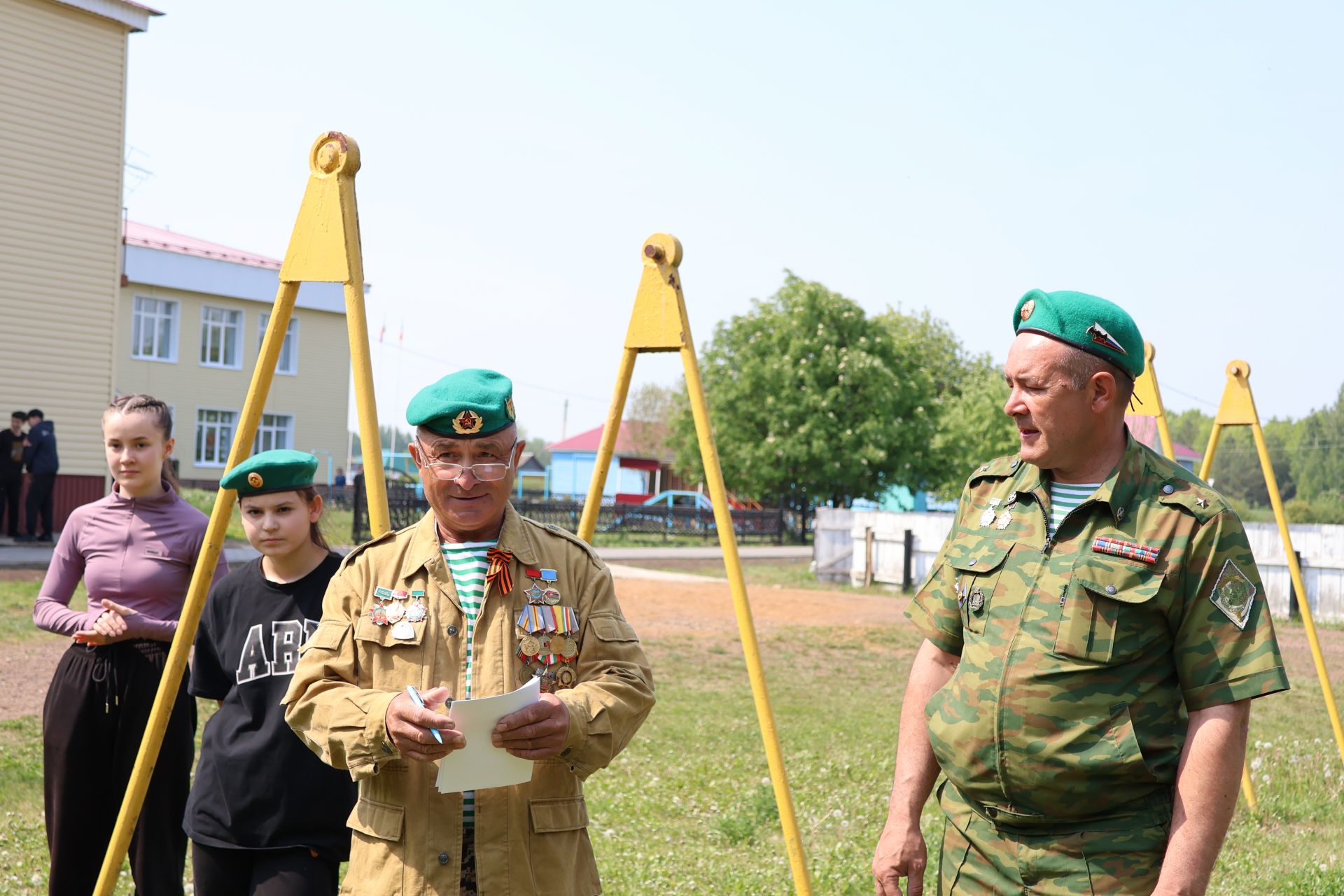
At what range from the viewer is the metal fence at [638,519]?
25.3 metres

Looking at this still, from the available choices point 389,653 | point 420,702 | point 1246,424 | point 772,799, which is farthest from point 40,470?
point 420,702

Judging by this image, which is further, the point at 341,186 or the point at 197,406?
the point at 197,406

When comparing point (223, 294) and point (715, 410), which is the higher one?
point (223, 294)

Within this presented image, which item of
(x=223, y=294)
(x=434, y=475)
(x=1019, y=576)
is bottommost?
(x=1019, y=576)

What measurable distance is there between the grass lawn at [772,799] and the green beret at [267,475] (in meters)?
2.49

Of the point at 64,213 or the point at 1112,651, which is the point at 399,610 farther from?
the point at 64,213

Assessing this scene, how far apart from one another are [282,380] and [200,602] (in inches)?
1543

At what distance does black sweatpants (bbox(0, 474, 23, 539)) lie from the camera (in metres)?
18.6

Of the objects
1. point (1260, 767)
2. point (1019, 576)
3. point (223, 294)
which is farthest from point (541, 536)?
point (223, 294)

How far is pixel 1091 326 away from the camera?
2.58 meters

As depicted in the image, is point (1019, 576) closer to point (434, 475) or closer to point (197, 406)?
point (434, 475)

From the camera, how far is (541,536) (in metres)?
2.80

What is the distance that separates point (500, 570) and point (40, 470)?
1792 cm

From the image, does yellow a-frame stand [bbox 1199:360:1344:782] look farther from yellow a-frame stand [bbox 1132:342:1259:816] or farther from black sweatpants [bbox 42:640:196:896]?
black sweatpants [bbox 42:640:196:896]
